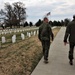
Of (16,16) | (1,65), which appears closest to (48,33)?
(1,65)

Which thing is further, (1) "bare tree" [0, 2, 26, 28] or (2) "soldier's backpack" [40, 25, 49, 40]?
(1) "bare tree" [0, 2, 26, 28]

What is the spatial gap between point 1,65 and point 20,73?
1300mm

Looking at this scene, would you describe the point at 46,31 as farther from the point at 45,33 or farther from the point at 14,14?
the point at 14,14

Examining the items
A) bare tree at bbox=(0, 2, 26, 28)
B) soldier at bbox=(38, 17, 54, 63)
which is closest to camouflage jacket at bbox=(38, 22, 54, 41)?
soldier at bbox=(38, 17, 54, 63)

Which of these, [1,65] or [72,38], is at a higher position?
[72,38]

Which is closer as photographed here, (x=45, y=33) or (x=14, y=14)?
(x=45, y=33)

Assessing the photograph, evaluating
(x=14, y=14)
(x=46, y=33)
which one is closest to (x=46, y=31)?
(x=46, y=33)

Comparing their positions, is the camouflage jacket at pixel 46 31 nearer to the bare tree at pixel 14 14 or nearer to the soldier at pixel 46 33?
the soldier at pixel 46 33

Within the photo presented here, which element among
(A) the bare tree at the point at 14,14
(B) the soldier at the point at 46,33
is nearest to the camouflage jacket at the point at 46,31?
(B) the soldier at the point at 46,33

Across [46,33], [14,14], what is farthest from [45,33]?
[14,14]

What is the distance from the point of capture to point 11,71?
30.0 feet

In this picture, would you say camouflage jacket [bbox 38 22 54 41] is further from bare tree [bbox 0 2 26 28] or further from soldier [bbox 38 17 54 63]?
bare tree [bbox 0 2 26 28]

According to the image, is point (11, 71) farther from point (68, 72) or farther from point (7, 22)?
point (7, 22)

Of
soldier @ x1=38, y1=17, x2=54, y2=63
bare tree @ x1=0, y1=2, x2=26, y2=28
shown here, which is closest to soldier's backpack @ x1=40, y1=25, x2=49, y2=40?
soldier @ x1=38, y1=17, x2=54, y2=63
